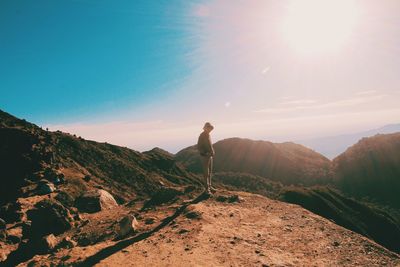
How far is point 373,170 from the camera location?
95188mm

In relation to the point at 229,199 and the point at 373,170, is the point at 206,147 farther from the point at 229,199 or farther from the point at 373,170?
the point at 373,170

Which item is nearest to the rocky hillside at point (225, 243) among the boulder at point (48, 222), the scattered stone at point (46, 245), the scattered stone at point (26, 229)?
the scattered stone at point (46, 245)

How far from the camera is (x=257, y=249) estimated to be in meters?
9.20

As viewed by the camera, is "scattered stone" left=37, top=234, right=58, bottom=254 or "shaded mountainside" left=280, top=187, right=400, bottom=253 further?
"shaded mountainside" left=280, top=187, right=400, bottom=253

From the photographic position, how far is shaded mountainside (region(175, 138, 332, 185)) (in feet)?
336

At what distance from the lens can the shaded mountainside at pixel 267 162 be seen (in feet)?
336

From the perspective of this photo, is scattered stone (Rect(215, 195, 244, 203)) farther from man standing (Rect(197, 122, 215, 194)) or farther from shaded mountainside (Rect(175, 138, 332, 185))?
shaded mountainside (Rect(175, 138, 332, 185))

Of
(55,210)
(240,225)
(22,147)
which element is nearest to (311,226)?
(240,225)

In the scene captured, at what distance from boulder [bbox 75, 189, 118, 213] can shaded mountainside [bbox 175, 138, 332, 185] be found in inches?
3496

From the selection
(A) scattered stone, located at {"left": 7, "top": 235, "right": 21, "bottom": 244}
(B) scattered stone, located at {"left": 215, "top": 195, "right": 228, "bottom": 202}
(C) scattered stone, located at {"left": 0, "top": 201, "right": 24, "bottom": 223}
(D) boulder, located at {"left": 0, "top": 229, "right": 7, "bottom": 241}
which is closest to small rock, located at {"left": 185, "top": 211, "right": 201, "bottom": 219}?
(B) scattered stone, located at {"left": 215, "top": 195, "right": 228, "bottom": 202}

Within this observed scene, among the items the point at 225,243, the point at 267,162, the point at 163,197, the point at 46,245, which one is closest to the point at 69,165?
the point at 163,197

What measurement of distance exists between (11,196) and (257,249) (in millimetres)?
15450

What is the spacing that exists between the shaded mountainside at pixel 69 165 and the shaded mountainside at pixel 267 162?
51189mm

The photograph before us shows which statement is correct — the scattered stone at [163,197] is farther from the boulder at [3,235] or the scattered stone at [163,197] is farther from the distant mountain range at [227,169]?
the boulder at [3,235]
